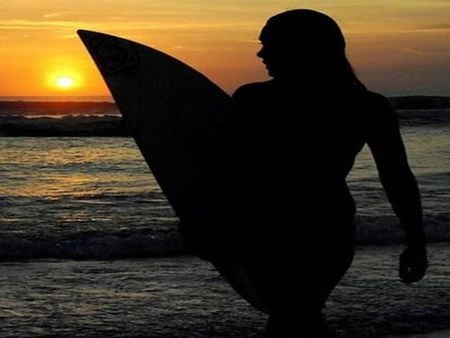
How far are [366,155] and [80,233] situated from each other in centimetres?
1539

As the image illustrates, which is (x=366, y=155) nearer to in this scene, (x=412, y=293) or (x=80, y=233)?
(x=80, y=233)

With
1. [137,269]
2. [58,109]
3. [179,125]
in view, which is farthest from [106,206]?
[58,109]

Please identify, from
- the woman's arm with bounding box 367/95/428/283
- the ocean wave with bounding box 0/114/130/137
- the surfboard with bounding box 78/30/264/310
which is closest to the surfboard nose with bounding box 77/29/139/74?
the surfboard with bounding box 78/30/264/310

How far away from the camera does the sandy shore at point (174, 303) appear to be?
234 inches

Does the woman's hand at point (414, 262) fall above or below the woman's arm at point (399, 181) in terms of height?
below

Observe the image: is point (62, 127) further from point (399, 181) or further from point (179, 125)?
point (399, 181)

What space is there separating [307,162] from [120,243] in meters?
7.68

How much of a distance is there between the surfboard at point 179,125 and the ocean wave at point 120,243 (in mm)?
5947

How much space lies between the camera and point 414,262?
2738 mm

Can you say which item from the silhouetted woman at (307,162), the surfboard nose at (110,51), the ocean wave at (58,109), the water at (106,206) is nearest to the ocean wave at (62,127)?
the water at (106,206)

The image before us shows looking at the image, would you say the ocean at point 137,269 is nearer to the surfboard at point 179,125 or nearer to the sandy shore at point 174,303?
the sandy shore at point 174,303

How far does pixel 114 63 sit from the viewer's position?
3.37m

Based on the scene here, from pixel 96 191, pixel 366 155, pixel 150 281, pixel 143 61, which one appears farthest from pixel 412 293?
pixel 366 155

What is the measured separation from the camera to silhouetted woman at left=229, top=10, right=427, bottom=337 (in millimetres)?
2656
